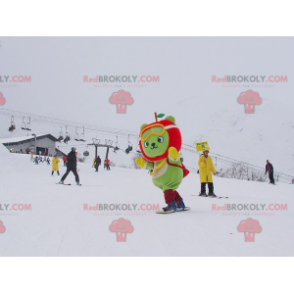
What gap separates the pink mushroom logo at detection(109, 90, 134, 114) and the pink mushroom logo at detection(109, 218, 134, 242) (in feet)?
19.3

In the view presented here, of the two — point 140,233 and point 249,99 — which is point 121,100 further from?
point 140,233

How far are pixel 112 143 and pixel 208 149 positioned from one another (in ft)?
63.5

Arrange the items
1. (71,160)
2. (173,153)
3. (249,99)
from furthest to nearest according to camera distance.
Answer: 1. (71,160)
2. (249,99)
3. (173,153)

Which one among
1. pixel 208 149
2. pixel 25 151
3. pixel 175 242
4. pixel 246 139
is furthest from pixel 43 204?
pixel 246 139

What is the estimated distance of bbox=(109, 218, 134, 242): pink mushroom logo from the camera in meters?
4.55

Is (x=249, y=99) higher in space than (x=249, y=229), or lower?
higher

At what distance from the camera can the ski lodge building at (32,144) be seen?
36688mm

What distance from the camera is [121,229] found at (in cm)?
476

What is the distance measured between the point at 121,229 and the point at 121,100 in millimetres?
6238

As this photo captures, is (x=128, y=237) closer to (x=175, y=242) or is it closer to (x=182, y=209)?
(x=175, y=242)

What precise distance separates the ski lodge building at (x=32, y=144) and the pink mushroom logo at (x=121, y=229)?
33.9 meters

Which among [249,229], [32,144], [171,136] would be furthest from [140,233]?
[32,144]

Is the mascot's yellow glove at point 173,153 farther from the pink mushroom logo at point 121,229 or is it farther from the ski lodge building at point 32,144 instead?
the ski lodge building at point 32,144

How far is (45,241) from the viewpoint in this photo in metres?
4.20
